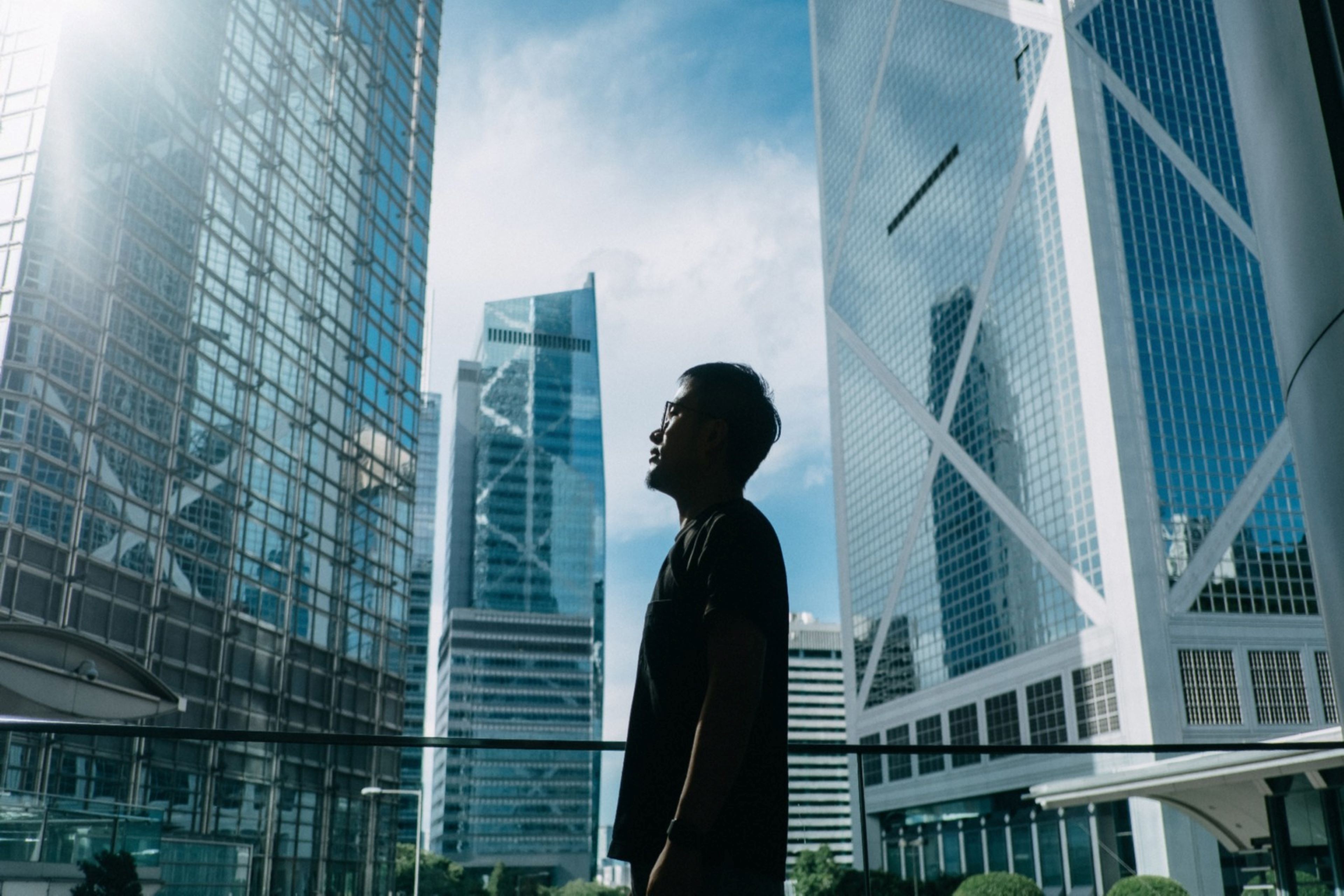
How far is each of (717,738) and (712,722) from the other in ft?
0.07

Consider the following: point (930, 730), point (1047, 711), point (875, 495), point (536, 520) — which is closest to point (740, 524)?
point (1047, 711)

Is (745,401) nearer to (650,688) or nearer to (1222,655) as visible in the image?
(650,688)

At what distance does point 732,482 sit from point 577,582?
12424 cm

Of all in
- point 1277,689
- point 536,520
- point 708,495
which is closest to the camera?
point 708,495

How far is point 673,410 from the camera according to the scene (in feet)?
6.36

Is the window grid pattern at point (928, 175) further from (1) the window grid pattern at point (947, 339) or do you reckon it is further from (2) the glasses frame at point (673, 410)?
(2) the glasses frame at point (673, 410)

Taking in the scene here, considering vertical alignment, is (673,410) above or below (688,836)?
above

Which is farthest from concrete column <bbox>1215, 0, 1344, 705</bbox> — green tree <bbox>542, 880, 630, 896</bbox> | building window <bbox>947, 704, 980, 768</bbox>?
building window <bbox>947, 704, 980, 768</bbox>

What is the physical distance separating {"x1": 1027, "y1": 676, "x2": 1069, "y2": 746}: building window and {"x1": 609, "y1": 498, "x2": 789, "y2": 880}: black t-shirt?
53.0 meters

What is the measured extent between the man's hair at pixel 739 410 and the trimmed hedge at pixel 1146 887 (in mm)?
2115

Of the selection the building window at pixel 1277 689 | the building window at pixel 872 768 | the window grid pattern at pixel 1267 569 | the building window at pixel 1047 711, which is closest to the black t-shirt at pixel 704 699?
the building window at pixel 872 768

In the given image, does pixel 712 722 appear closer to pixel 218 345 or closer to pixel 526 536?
pixel 218 345

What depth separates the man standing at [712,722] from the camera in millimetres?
1489

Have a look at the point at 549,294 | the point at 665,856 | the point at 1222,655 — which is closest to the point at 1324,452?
the point at 665,856
